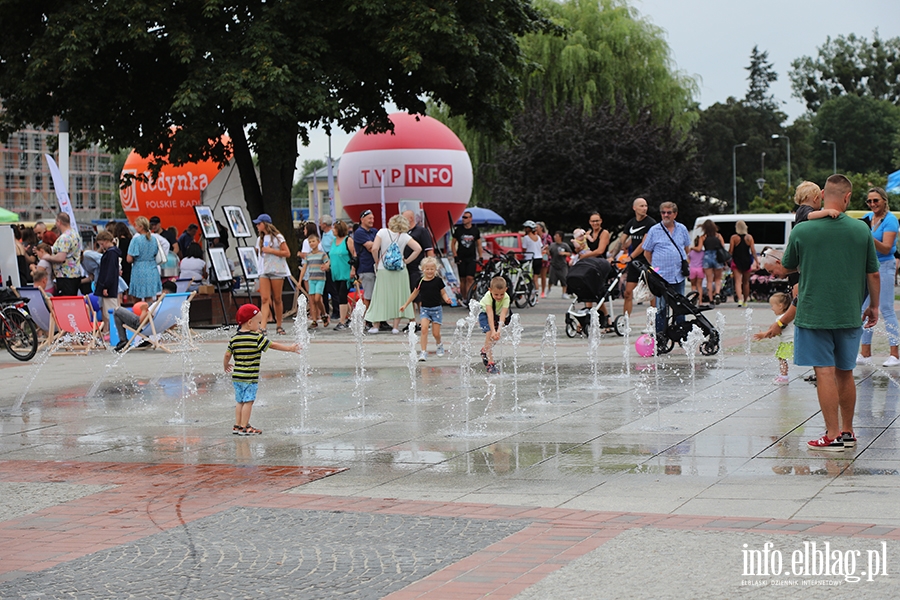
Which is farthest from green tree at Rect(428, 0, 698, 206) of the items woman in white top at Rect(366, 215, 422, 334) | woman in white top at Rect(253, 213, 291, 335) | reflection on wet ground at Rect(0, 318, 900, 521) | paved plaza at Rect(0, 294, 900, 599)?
paved plaza at Rect(0, 294, 900, 599)

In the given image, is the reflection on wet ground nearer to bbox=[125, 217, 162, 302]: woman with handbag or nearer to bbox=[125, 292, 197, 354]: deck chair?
bbox=[125, 292, 197, 354]: deck chair

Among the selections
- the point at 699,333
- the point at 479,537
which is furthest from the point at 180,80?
the point at 479,537

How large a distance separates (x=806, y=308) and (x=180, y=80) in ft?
65.1

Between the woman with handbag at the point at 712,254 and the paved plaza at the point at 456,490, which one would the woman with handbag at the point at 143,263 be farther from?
the woman with handbag at the point at 712,254

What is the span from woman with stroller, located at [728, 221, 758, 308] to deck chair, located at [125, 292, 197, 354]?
42.1 ft

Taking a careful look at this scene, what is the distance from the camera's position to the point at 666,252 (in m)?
14.6

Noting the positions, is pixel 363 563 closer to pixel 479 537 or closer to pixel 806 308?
pixel 479 537

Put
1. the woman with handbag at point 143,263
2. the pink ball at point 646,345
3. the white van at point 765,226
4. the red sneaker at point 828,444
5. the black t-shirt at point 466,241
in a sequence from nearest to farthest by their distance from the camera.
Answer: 1. the red sneaker at point 828,444
2. the pink ball at point 646,345
3. the woman with handbag at point 143,263
4. the black t-shirt at point 466,241
5. the white van at point 765,226

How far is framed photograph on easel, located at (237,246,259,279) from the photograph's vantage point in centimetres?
2247

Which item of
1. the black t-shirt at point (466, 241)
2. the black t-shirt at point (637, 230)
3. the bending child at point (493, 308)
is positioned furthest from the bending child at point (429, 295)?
the black t-shirt at point (466, 241)

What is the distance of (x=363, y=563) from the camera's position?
5.49m

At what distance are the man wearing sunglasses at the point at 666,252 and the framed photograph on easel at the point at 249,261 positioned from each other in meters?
9.90

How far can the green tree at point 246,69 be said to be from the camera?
22.6 meters

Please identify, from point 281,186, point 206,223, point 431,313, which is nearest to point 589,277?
point 431,313
